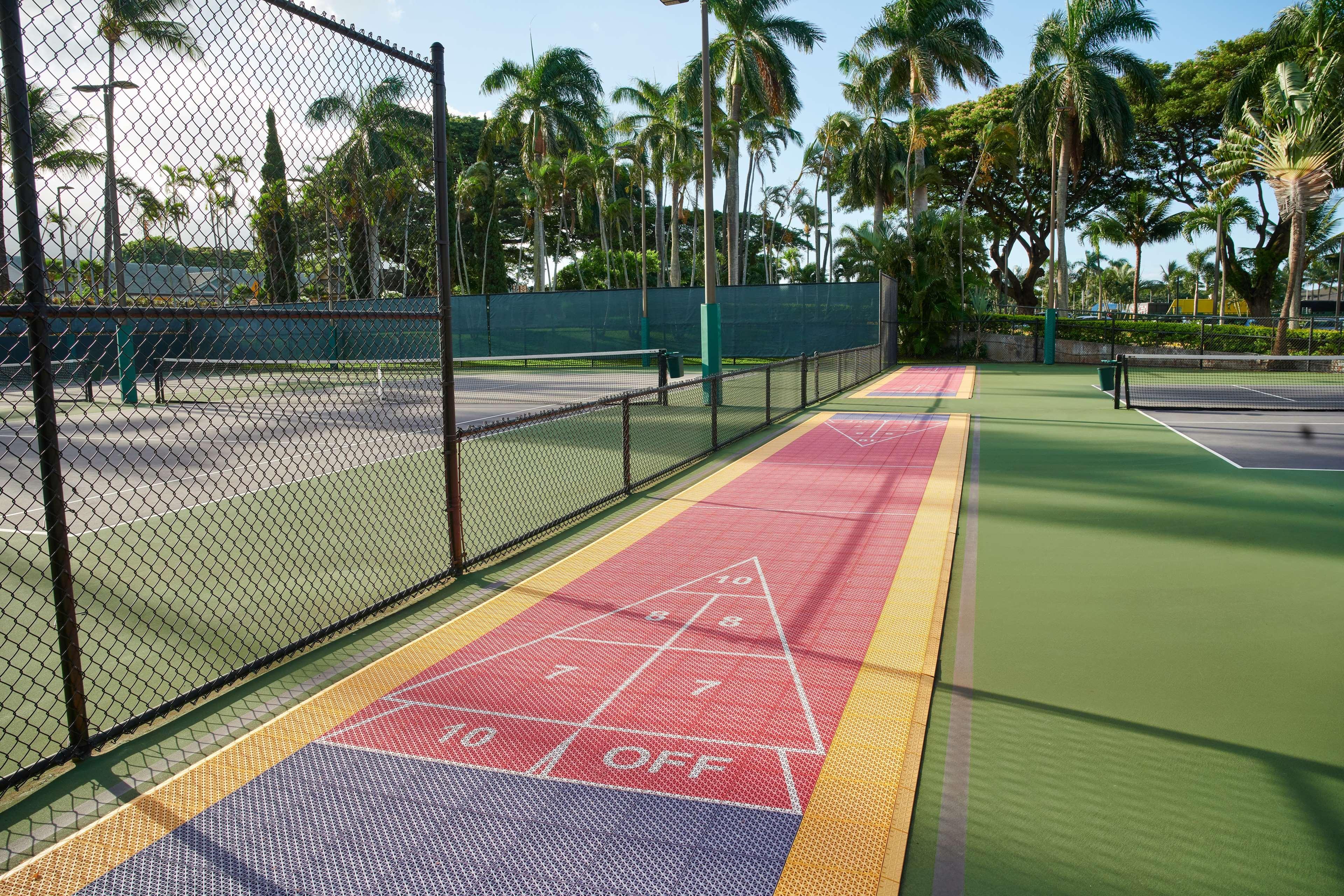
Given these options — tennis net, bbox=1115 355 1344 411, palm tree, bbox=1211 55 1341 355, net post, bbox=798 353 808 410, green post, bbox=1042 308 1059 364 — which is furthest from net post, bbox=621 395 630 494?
green post, bbox=1042 308 1059 364

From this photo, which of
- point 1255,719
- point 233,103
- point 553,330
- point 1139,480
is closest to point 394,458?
point 233,103

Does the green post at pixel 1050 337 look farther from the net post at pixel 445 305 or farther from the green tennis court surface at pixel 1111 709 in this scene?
the net post at pixel 445 305

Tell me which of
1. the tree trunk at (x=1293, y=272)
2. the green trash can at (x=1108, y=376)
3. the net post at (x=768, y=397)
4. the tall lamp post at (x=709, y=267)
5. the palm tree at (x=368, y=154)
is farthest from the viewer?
the tree trunk at (x=1293, y=272)

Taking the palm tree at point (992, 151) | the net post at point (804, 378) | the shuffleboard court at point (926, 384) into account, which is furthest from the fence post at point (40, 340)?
the palm tree at point (992, 151)

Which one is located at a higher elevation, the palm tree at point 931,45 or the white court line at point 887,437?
the palm tree at point 931,45

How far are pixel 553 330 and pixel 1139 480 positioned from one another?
86.6 feet

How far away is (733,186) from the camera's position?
38188 millimetres

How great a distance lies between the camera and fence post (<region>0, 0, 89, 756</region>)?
3.26 m

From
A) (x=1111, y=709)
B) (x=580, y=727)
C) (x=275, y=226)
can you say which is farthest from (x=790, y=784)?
(x=275, y=226)

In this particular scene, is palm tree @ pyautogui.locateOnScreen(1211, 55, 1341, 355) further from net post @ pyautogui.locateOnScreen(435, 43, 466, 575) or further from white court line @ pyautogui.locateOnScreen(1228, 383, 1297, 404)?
net post @ pyautogui.locateOnScreen(435, 43, 466, 575)

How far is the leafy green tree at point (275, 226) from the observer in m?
4.22

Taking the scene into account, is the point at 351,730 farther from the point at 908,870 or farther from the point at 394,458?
the point at 394,458

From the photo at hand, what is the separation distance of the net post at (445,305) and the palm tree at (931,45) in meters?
35.0

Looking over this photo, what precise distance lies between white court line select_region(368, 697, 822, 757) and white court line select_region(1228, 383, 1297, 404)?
17.3 metres
